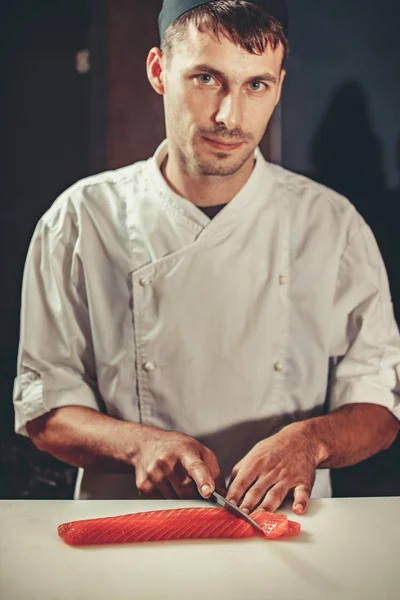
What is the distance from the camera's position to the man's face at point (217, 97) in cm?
152

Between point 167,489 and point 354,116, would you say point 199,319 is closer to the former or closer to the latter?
point 167,489

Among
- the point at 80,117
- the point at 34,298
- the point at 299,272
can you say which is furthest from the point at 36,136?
the point at 299,272

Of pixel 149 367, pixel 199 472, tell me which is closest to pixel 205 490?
pixel 199 472

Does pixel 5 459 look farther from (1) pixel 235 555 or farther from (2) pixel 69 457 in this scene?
(1) pixel 235 555

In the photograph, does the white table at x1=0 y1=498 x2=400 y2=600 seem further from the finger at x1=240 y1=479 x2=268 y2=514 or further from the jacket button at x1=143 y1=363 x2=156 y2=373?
the jacket button at x1=143 y1=363 x2=156 y2=373

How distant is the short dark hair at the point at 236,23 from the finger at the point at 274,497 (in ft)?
2.83

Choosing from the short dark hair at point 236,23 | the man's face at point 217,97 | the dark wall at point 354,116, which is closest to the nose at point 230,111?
the man's face at point 217,97

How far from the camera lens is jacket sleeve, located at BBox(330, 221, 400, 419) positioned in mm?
1643

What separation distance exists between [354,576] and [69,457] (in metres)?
0.79

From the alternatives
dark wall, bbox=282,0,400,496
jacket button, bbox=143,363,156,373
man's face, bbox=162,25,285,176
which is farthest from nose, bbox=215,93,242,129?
jacket button, bbox=143,363,156,373

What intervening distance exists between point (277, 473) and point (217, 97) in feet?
2.49

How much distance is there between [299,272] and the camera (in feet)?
5.58

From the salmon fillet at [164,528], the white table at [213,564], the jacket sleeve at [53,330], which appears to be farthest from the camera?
the jacket sleeve at [53,330]

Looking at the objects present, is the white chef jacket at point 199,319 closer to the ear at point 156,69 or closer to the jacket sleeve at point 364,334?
the jacket sleeve at point 364,334
